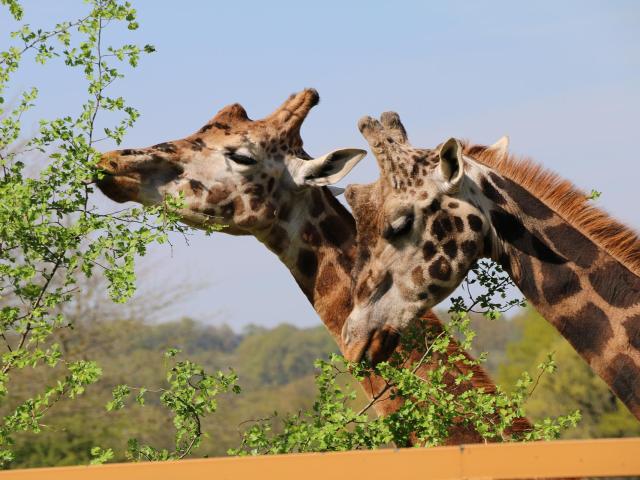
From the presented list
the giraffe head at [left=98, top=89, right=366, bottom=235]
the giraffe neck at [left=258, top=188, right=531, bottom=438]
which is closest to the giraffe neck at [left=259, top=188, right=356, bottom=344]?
the giraffe neck at [left=258, top=188, right=531, bottom=438]

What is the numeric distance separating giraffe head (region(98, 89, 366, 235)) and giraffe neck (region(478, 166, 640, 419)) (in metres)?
1.92

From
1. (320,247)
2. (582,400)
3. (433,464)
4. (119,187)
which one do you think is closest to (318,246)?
(320,247)

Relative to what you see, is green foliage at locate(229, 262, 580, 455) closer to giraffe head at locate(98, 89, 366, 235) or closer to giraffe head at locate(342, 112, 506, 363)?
giraffe head at locate(342, 112, 506, 363)

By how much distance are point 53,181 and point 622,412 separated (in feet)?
106

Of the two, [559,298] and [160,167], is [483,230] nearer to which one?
[559,298]

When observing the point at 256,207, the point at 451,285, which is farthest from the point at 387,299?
the point at 256,207

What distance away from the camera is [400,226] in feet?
22.0

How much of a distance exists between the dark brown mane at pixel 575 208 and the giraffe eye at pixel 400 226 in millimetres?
643

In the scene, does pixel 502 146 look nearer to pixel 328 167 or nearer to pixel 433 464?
pixel 328 167

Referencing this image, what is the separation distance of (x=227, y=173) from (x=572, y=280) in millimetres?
3024

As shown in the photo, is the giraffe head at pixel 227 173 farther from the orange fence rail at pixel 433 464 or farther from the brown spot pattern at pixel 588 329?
the orange fence rail at pixel 433 464

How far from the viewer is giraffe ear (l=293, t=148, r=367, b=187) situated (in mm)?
8172

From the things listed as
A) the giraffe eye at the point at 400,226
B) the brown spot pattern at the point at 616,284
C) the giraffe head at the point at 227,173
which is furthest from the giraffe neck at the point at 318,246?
the brown spot pattern at the point at 616,284

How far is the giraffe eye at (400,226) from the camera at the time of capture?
6703mm
